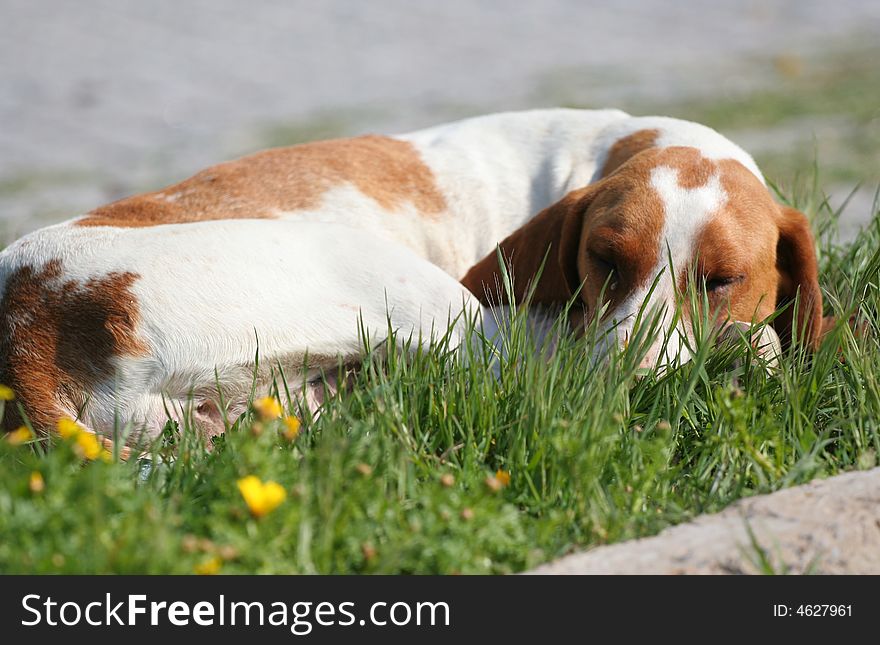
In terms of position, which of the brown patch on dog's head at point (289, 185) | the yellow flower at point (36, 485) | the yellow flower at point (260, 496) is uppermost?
the brown patch on dog's head at point (289, 185)

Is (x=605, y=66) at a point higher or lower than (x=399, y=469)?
higher

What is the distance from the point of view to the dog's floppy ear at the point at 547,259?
404 cm

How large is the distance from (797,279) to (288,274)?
187 cm

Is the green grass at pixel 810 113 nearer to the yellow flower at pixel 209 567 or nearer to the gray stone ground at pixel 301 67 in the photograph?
the gray stone ground at pixel 301 67

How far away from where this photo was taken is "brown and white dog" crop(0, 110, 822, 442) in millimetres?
3365

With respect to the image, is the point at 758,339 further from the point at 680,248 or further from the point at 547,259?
the point at 547,259

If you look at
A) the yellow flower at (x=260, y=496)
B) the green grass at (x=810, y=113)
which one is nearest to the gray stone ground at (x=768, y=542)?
the yellow flower at (x=260, y=496)

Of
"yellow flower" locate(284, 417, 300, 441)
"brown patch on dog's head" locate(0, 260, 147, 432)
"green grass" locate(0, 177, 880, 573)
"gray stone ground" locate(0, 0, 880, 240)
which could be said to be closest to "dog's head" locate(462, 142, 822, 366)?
"green grass" locate(0, 177, 880, 573)

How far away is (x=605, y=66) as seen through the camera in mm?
14250

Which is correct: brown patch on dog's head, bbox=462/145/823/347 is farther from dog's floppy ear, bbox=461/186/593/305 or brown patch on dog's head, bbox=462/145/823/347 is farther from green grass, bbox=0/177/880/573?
green grass, bbox=0/177/880/573

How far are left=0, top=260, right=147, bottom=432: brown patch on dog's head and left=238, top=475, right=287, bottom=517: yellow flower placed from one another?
3.87ft
